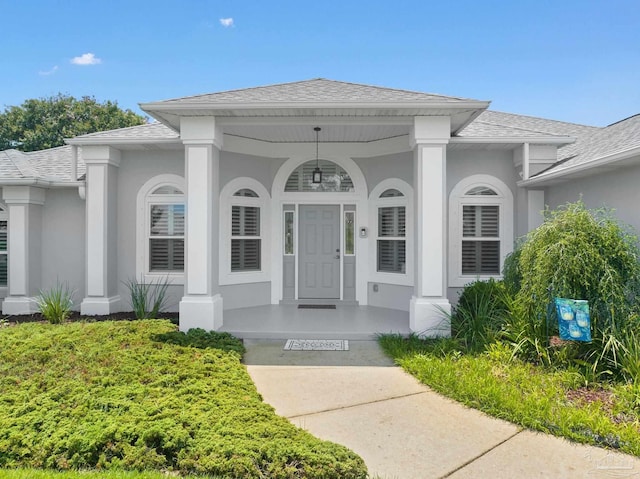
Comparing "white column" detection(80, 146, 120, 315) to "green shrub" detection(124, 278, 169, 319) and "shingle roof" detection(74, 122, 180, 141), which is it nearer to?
"shingle roof" detection(74, 122, 180, 141)

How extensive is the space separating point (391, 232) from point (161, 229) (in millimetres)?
4768

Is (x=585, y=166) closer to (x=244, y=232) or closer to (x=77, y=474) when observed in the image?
(x=244, y=232)

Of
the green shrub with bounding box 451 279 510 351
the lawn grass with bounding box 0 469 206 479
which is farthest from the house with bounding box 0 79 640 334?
the lawn grass with bounding box 0 469 206 479

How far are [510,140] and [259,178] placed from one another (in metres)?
4.92

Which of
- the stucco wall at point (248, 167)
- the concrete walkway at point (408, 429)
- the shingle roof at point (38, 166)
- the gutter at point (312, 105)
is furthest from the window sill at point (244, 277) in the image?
the shingle roof at point (38, 166)

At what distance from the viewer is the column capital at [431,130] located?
644 centimetres

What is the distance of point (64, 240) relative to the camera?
855 centimetres

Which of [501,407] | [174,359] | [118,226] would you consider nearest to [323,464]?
[501,407]

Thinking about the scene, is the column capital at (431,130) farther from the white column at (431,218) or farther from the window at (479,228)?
the window at (479,228)

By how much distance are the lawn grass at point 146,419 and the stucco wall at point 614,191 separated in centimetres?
526

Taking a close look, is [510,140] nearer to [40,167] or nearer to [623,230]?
[623,230]

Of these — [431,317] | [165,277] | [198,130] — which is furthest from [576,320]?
[165,277]

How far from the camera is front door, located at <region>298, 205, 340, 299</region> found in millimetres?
8891

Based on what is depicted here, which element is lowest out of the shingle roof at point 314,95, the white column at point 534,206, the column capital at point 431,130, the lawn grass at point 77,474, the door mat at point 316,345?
the lawn grass at point 77,474
